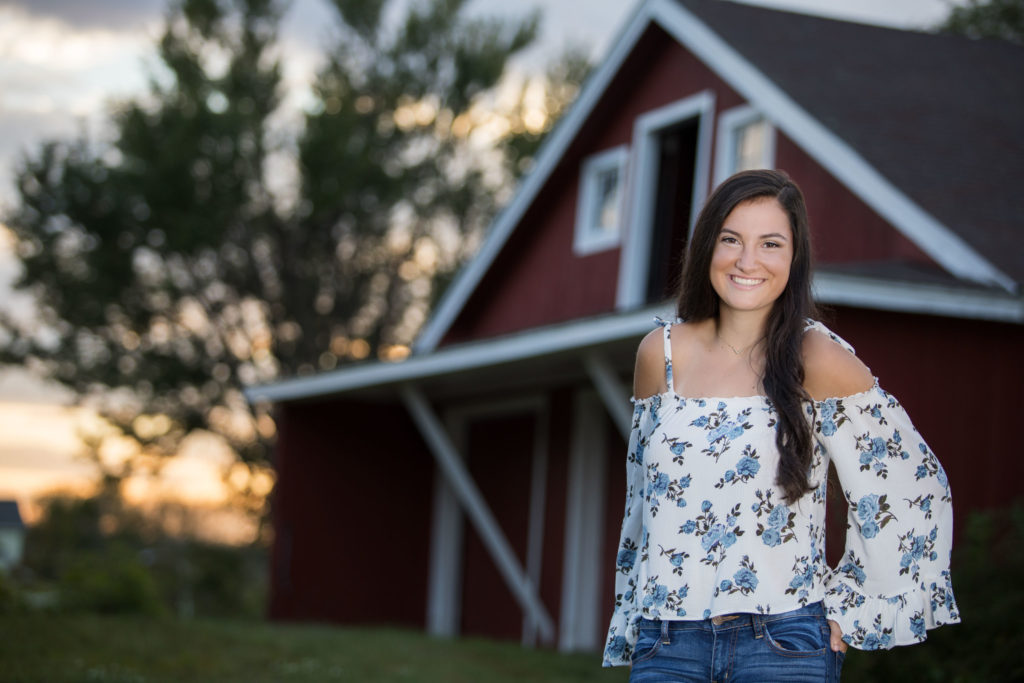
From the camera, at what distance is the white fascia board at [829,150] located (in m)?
8.66

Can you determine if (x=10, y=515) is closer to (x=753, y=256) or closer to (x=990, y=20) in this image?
(x=990, y=20)

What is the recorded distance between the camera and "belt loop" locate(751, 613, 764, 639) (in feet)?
8.74

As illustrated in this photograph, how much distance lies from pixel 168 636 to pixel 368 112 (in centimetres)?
1680

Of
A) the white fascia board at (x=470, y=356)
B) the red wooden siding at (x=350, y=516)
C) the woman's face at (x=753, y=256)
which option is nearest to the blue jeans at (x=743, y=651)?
the woman's face at (x=753, y=256)

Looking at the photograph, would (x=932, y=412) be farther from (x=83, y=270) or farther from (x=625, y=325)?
(x=83, y=270)

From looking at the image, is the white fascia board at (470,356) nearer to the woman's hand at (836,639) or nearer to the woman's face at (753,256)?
the woman's face at (753,256)

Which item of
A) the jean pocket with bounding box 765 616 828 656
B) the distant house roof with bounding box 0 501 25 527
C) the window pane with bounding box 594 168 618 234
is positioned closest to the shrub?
the jean pocket with bounding box 765 616 828 656

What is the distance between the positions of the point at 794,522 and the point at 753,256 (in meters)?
0.56

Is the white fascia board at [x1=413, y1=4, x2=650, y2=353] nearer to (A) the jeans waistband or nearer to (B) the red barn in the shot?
(B) the red barn

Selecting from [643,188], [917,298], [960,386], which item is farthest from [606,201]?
[917,298]

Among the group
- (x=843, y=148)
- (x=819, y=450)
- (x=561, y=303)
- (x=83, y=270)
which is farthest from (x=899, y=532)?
(x=83, y=270)

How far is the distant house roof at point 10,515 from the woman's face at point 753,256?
3840 centimetres

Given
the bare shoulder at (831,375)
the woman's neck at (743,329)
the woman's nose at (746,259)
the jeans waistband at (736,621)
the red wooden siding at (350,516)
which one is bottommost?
the jeans waistband at (736,621)

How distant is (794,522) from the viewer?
2760 millimetres
